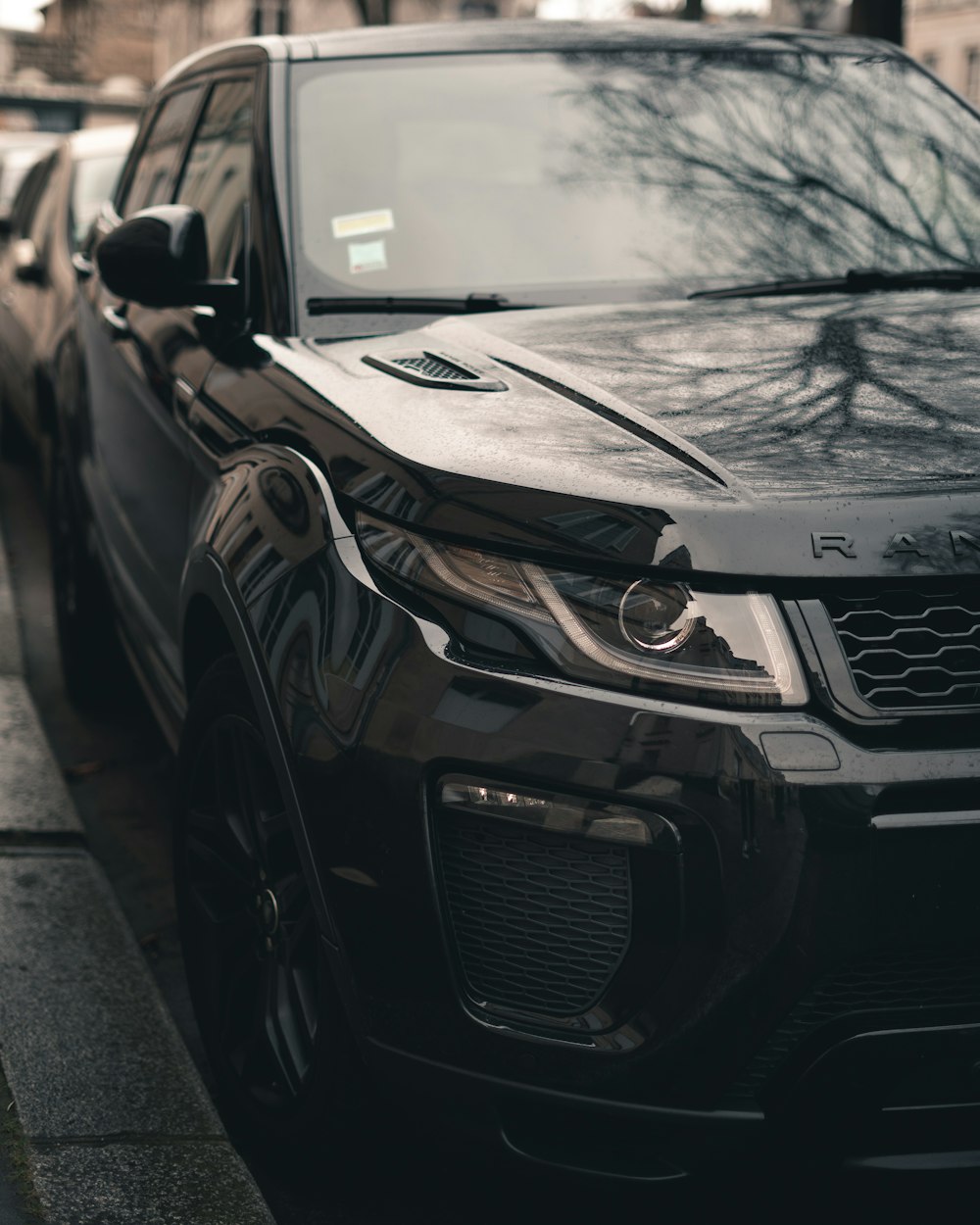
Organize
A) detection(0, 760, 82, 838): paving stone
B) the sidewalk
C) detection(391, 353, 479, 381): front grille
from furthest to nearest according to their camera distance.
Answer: detection(0, 760, 82, 838): paving stone, detection(391, 353, 479, 381): front grille, the sidewalk

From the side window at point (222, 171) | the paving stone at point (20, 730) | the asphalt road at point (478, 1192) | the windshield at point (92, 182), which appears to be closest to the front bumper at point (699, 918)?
the asphalt road at point (478, 1192)

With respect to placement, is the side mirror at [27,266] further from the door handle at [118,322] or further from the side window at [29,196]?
the door handle at [118,322]

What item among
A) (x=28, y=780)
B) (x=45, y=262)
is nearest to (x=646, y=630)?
(x=28, y=780)

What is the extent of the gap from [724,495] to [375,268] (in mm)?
1417

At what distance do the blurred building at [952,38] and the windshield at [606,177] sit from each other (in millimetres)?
47922

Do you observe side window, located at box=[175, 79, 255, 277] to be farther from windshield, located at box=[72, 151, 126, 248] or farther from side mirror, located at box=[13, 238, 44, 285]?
windshield, located at box=[72, 151, 126, 248]

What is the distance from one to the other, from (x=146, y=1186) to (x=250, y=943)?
0.42 meters

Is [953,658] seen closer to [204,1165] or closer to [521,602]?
[521,602]

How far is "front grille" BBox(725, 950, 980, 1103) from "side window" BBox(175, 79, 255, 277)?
2.07 meters

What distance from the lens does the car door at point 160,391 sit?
3.49 meters

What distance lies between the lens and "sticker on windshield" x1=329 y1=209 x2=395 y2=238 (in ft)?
11.0

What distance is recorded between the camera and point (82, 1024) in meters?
3.14

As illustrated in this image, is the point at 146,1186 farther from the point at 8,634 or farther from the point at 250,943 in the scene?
the point at 8,634

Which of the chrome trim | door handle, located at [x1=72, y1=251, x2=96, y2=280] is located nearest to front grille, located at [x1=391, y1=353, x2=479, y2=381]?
the chrome trim
